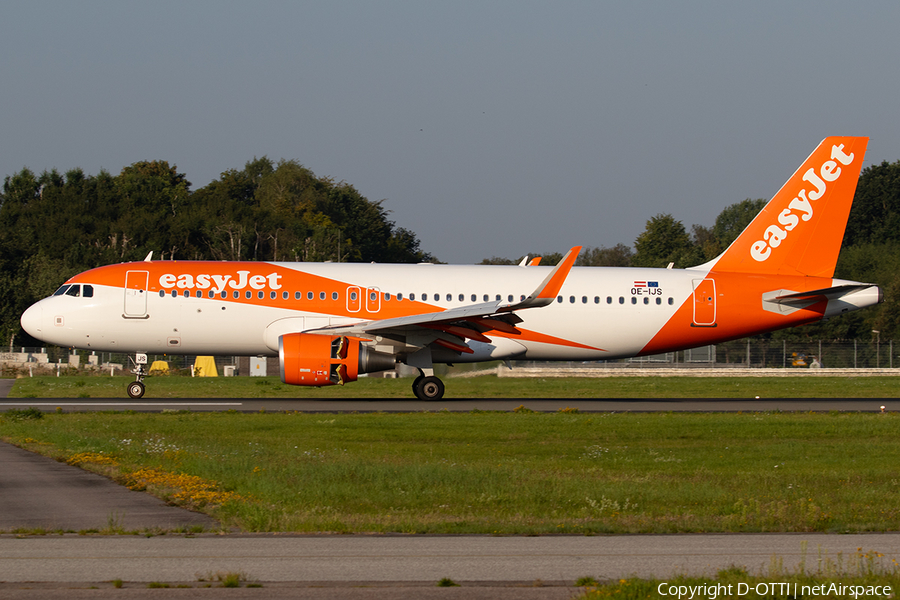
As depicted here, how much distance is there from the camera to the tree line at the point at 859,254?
218ft

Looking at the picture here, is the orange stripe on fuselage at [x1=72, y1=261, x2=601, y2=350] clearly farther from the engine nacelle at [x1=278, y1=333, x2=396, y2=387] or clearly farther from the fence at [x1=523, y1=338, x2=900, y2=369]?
the fence at [x1=523, y1=338, x2=900, y2=369]

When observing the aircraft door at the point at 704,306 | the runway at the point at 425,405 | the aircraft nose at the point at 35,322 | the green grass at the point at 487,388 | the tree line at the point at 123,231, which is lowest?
the runway at the point at 425,405

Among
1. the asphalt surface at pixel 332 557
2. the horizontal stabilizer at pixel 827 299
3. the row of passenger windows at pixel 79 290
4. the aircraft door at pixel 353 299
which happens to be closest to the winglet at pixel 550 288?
the aircraft door at pixel 353 299

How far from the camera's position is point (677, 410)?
24.6 metres

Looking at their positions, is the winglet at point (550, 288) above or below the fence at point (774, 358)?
above

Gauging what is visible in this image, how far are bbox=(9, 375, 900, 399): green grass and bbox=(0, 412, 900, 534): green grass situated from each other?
8564 mm

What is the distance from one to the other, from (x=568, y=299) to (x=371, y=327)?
19.7ft

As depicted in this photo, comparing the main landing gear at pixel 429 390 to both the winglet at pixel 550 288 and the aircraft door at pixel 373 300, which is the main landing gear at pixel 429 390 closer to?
the aircraft door at pixel 373 300

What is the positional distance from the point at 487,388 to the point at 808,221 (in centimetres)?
1076

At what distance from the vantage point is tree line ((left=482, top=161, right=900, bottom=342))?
218 ft

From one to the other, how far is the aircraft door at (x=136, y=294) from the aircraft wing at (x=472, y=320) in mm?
4597

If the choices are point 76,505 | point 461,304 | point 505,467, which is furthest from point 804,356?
point 76,505

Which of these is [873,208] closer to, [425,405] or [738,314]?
[738,314]

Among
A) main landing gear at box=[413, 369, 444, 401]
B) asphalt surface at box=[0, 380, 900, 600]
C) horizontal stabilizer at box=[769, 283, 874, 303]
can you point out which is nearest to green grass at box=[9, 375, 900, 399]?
main landing gear at box=[413, 369, 444, 401]
